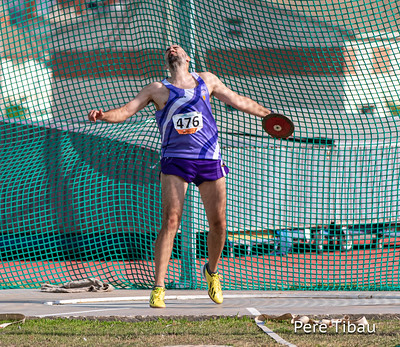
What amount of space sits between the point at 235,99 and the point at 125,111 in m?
0.89

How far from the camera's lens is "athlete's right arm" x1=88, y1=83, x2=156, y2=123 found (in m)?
5.25

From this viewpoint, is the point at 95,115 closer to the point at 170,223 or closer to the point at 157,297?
the point at 170,223

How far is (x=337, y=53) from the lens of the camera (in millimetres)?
7715

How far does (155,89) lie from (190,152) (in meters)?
0.56

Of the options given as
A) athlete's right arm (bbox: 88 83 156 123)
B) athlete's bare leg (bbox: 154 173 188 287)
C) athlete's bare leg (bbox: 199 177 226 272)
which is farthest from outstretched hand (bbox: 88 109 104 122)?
athlete's bare leg (bbox: 199 177 226 272)

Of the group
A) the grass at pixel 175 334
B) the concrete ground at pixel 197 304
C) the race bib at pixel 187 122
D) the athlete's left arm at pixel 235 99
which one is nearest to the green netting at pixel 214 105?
the concrete ground at pixel 197 304

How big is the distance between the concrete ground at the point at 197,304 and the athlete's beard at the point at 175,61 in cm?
183

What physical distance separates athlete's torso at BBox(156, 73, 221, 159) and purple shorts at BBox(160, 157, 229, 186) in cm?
4

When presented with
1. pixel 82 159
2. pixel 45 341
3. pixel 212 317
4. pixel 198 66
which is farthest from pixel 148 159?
pixel 45 341

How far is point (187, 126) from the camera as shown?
5.69 m

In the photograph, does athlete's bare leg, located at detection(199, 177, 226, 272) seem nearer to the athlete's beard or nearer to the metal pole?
the athlete's beard

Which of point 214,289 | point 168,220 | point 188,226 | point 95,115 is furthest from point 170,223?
point 188,226

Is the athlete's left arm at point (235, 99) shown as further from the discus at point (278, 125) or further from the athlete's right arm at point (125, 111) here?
the athlete's right arm at point (125, 111)

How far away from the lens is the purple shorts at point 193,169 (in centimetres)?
565
